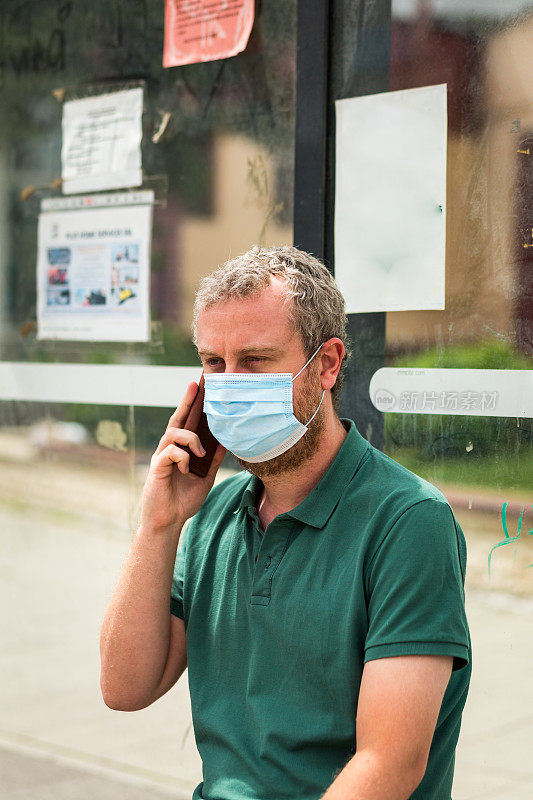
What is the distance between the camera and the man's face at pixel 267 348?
212 cm

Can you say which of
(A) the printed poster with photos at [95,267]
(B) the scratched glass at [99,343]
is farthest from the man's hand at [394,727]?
(A) the printed poster with photos at [95,267]

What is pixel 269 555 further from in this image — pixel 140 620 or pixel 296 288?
pixel 296 288

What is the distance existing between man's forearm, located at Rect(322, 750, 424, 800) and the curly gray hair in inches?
30.8

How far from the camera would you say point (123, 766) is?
12.1 ft

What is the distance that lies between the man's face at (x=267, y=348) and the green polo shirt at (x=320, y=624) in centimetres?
10

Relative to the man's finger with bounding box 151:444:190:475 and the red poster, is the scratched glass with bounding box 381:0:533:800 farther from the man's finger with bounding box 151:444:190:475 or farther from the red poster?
the man's finger with bounding box 151:444:190:475

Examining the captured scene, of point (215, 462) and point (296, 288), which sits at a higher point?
point (296, 288)

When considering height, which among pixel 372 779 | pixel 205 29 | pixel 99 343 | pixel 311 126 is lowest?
pixel 372 779

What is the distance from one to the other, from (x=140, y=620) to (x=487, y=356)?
1.19 m

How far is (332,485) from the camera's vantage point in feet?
6.88

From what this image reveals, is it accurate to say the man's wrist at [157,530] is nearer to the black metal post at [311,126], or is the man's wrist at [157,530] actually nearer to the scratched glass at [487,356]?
the scratched glass at [487,356]

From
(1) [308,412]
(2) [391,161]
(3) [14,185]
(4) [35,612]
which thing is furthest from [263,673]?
(3) [14,185]

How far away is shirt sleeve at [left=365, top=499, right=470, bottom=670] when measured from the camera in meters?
1.83

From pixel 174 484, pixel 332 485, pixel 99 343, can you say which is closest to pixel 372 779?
pixel 332 485
